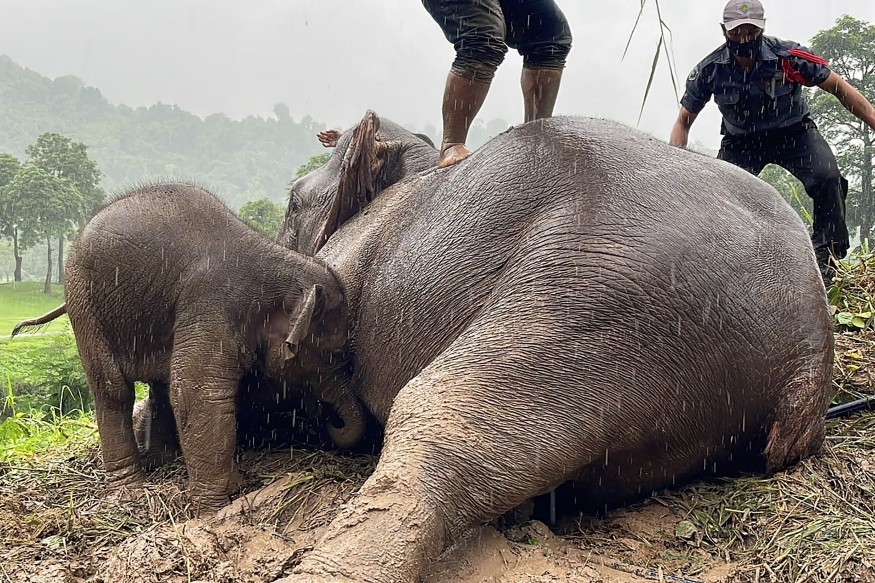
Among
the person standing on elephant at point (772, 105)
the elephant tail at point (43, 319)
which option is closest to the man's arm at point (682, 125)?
the person standing on elephant at point (772, 105)

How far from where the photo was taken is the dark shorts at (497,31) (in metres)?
3.60

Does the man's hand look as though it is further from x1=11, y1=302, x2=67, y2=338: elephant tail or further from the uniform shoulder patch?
the uniform shoulder patch

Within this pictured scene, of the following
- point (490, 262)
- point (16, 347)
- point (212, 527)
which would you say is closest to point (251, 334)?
point (212, 527)

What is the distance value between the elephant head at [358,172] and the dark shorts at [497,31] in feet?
1.96

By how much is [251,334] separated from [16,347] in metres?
15.1

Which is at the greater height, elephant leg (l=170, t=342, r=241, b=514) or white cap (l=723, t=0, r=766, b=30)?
white cap (l=723, t=0, r=766, b=30)

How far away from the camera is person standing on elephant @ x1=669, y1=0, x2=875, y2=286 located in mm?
4070

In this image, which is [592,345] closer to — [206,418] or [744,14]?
[206,418]

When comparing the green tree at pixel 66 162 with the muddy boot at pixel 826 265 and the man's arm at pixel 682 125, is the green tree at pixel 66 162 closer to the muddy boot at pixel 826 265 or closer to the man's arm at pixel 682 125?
the man's arm at pixel 682 125

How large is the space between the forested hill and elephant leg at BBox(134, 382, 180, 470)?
65.3 metres

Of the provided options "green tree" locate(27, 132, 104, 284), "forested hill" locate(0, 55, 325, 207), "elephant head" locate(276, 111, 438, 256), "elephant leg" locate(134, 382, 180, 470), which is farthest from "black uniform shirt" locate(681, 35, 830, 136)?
"forested hill" locate(0, 55, 325, 207)

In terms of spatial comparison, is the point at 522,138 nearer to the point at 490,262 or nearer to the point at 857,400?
the point at 490,262

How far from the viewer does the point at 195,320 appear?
3.12 meters

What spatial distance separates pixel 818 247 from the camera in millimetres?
4281
